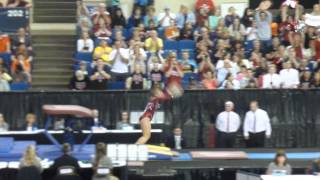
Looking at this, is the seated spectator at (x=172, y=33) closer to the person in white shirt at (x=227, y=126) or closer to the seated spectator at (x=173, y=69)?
the seated spectator at (x=173, y=69)

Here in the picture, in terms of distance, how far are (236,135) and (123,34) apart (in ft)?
17.2

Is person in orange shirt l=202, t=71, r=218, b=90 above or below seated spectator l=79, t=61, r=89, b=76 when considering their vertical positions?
below

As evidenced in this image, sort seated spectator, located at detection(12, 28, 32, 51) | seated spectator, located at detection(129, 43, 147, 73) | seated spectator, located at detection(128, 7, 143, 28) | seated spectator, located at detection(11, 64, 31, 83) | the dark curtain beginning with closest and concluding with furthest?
the dark curtain < seated spectator, located at detection(11, 64, 31, 83) < seated spectator, located at detection(129, 43, 147, 73) < seated spectator, located at detection(12, 28, 32, 51) < seated spectator, located at detection(128, 7, 143, 28)

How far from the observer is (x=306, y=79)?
72.0ft

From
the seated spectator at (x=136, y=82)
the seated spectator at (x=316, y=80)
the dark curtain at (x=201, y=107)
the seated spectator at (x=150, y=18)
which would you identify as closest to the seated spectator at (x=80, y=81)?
the dark curtain at (x=201, y=107)

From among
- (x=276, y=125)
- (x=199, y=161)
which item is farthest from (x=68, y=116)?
(x=276, y=125)

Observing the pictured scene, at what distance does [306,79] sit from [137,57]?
4.34 m

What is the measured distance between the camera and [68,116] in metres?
17.9

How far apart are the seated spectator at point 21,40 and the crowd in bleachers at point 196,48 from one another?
59.6 inches

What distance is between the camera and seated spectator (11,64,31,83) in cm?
2198

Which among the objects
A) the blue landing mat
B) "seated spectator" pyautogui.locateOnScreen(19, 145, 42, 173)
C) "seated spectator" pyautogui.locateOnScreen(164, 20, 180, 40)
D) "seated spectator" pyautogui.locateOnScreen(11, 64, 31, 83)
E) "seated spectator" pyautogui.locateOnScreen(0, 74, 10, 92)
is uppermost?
"seated spectator" pyautogui.locateOnScreen(164, 20, 180, 40)

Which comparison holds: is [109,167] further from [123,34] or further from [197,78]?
[123,34]

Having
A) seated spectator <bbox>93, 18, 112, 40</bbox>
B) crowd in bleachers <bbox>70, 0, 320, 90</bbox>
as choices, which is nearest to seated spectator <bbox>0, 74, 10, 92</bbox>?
crowd in bleachers <bbox>70, 0, 320, 90</bbox>

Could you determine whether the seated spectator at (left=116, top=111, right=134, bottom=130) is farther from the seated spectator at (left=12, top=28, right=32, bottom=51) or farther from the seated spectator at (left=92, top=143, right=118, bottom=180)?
the seated spectator at (left=92, top=143, right=118, bottom=180)
